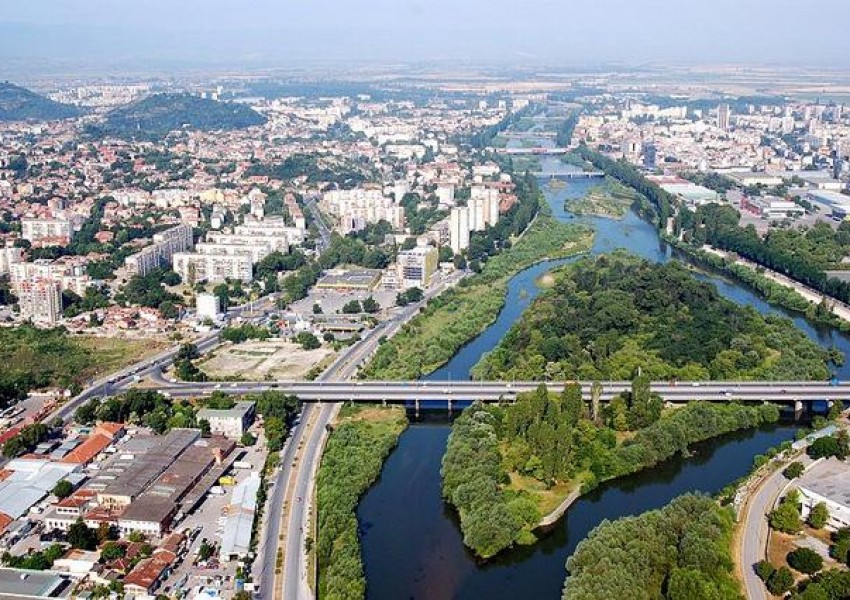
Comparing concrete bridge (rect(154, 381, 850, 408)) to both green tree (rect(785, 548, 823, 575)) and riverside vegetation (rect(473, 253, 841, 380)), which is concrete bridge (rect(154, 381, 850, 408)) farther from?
green tree (rect(785, 548, 823, 575))

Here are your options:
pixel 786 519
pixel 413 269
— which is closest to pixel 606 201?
pixel 413 269

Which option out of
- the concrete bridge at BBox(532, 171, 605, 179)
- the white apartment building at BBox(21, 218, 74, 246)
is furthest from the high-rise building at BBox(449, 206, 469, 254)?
the concrete bridge at BBox(532, 171, 605, 179)

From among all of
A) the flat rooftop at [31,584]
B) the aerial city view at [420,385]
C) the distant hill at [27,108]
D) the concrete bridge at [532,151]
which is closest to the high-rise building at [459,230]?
the aerial city view at [420,385]

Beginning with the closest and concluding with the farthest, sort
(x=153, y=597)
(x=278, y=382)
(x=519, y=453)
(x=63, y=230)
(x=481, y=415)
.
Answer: (x=153, y=597) < (x=519, y=453) < (x=481, y=415) < (x=278, y=382) < (x=63, y=230)

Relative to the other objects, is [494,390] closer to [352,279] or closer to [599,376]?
[599,376]

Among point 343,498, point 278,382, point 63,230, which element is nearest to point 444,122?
point 63,230

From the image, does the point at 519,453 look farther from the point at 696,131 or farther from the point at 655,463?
the point at 696,131

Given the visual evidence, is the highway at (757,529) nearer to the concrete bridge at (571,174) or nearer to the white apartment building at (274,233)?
the white apartment building at (274,233)
